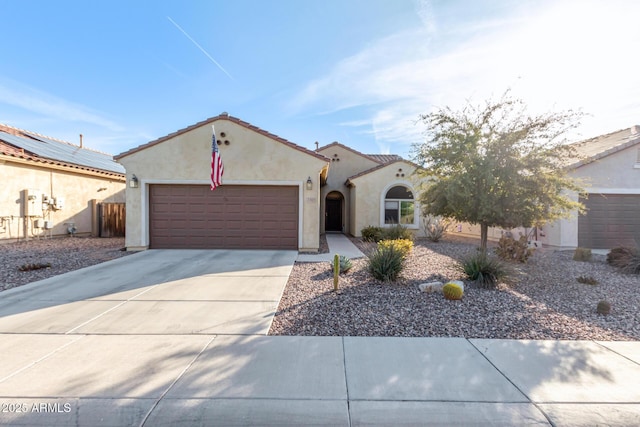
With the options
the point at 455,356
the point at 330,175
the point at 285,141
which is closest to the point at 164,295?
the point at 455,356

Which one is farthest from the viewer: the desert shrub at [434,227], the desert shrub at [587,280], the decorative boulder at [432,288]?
the desert shrub at [434,227]

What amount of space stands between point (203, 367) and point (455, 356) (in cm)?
292

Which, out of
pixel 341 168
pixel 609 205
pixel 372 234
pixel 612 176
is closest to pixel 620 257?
pixel 609 205

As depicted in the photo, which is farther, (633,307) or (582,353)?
(633,307)

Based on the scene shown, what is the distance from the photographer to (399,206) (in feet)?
53.6

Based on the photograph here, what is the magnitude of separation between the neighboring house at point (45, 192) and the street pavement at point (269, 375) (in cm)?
1055

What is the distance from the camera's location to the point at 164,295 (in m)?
5.93

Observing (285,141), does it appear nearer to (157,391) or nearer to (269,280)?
(269,280)

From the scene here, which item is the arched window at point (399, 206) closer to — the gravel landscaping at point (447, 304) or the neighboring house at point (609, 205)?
the neighboring house at point (609, 205)

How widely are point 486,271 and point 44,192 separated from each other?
17360mm

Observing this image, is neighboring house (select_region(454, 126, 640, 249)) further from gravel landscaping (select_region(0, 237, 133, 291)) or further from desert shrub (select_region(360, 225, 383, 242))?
gravel landscaping (select_region(0, 237, 133, 291))

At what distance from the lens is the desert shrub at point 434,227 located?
47.8ft

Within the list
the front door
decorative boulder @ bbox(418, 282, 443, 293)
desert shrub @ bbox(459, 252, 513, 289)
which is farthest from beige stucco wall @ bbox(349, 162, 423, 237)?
decorative boulder @ bbox(418, 282, 443, 293)

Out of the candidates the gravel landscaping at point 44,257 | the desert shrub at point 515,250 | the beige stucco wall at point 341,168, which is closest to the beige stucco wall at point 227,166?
the gravel landscaping at point 44,257
